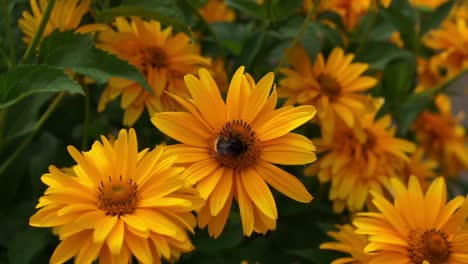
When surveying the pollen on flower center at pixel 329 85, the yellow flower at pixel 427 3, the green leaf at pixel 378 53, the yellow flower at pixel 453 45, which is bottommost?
the pollen on flower center at pixel 329 85

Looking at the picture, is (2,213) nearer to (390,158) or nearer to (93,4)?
(93,4)

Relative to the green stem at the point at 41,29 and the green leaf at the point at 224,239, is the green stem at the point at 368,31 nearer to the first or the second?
the green leaf at the point at 224,239

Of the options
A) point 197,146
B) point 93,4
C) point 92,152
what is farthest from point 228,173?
point 93,4

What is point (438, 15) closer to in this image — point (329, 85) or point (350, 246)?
point (329, 85)

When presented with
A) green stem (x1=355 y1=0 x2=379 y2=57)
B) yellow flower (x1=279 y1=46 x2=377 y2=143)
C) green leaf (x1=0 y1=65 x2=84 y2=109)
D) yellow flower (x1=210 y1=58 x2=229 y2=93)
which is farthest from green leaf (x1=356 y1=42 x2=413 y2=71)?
green leaf (x1=0 y1=65 x2=84 y2=109)

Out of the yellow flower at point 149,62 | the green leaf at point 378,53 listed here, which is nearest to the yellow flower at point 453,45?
the green leaf at point 378,53

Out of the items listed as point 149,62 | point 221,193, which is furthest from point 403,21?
point 221,193
